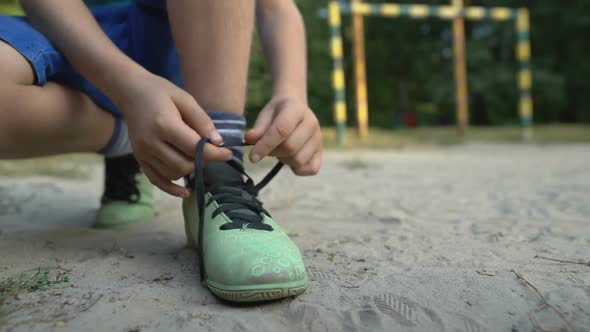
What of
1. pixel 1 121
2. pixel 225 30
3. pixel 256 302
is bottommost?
pixel 256 302

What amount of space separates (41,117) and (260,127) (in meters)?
0.41

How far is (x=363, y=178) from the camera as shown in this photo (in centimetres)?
207

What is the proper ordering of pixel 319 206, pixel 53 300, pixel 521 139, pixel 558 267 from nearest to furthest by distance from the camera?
pixel 53 300 < pixel 558 267 < pixel 319 206 < pixel 521 139

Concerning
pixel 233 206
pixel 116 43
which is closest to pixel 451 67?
pixel 116 43

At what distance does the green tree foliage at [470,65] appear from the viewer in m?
8.76

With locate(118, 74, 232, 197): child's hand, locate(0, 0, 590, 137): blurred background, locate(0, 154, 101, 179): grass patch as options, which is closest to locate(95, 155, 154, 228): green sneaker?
locate(118, 74, 232, 197): child's hand

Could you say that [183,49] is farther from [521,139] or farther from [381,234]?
[521,139]

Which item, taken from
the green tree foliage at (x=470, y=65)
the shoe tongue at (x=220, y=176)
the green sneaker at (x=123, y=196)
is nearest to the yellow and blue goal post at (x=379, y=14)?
the green sneaker at (x=123, y=196)

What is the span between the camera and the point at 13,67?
0.79 meters

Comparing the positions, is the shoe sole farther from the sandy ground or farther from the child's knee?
the child's knee

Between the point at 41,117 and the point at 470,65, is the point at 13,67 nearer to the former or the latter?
the point at 41,117

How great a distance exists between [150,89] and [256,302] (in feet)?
1.04

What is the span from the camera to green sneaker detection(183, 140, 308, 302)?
2.09 ft

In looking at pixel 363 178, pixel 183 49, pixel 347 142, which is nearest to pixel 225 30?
pixel 183 49
